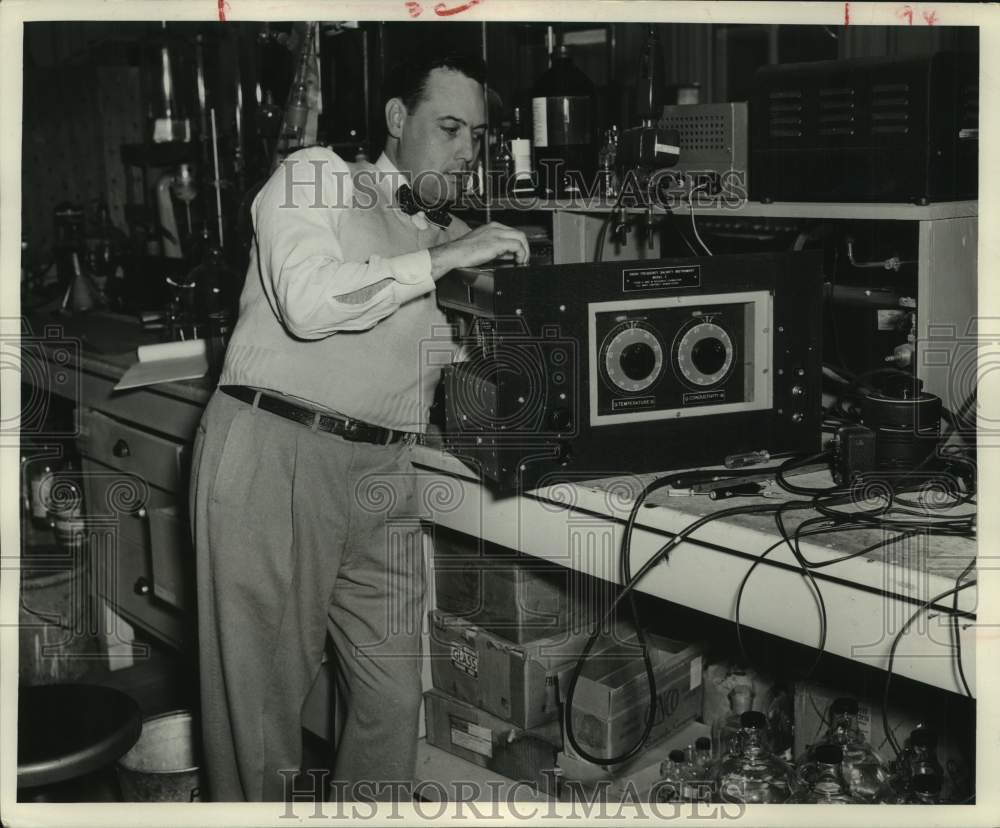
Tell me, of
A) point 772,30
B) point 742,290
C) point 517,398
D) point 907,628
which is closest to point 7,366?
point 517,398

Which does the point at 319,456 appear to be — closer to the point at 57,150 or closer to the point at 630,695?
the point at 630,695

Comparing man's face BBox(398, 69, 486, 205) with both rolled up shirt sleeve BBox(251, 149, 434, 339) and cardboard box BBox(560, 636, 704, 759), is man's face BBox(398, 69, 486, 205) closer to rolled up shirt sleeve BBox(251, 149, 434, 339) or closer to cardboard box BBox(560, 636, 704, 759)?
rolled up shirt sleeve BBox(251, 149, 434, 339)

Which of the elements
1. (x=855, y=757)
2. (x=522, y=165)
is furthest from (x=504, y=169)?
(x=855, y=757)

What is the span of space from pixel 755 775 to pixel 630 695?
291mm

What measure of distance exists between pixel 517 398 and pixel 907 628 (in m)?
0.59

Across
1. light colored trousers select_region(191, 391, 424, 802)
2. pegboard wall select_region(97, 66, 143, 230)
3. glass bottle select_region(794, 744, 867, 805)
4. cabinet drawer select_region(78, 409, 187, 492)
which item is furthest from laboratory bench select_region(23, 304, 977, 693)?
pegboard wall select_region(97, 66, 143, 230)

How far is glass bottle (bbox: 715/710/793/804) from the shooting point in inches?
72.9

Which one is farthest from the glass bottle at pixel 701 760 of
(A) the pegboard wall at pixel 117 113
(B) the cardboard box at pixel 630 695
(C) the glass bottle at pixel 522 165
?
(A) the pegboard wall at pixel 117 113

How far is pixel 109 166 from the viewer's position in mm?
4117

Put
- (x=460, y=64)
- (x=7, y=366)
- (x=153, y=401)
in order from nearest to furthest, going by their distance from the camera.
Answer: (x=7, y=366)
(x=460, y=64)
(x=153, y=401)

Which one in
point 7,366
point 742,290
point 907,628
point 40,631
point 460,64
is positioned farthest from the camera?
point 40,631

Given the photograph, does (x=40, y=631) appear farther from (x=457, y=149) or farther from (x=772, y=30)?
(x=772, y=30)

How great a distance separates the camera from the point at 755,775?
1859 millimetres

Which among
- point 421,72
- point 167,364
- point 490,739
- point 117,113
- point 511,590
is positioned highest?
point 117,113
